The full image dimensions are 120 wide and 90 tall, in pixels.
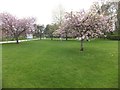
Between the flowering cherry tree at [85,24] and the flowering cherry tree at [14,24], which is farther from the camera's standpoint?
the flowering cherry tree at [14,24]

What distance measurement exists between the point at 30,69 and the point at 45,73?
1091 mm

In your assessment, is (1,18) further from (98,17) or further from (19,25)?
(98,17)

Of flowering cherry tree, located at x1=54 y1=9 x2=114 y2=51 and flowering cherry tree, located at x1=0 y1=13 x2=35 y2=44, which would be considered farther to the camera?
flowering cherry tree, located at x1=0 y1=13 x2=35 y2=44

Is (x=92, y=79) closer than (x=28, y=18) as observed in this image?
Yes

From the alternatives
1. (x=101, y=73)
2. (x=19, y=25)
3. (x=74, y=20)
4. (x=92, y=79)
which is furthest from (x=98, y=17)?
(x=19, y=25)

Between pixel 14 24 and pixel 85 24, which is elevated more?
pixel 14 24

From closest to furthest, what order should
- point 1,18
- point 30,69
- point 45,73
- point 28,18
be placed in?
point 45,73
point 30,69
point 1,18
point 28,18

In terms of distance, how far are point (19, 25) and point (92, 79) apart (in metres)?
24.5

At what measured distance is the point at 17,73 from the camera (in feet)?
29.2

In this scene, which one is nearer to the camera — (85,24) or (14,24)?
(85,24)

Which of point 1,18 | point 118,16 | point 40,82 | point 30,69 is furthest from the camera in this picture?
point 118,16

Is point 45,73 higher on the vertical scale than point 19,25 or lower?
lower

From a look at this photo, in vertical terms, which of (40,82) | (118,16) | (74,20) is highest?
(118,16)

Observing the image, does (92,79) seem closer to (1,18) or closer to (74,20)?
(74,20)
